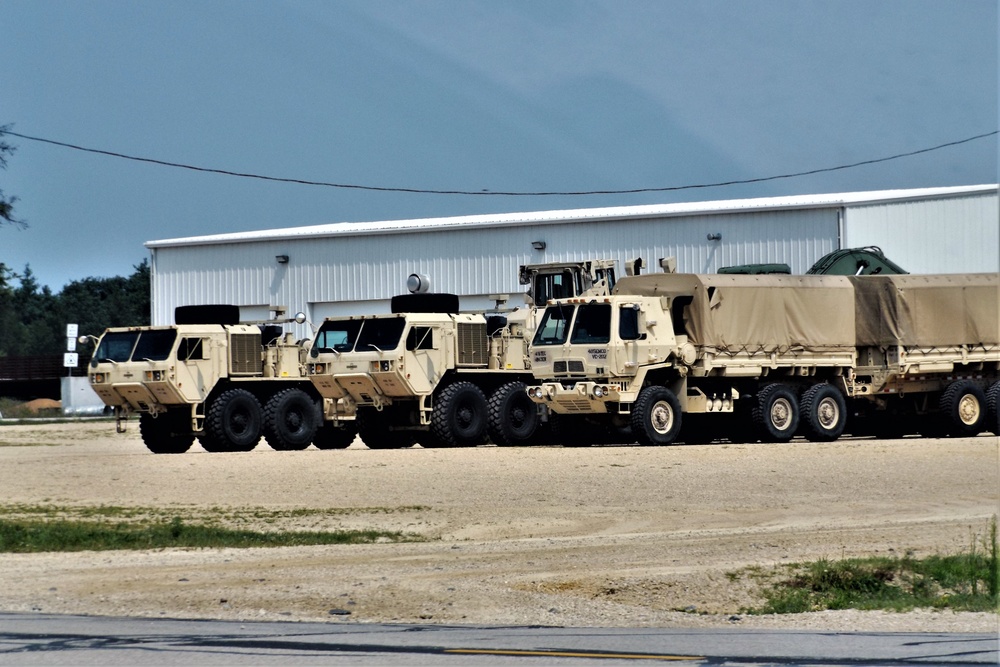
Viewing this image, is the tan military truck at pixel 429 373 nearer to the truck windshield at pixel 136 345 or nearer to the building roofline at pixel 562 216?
the truck windshield at pixel 136 345

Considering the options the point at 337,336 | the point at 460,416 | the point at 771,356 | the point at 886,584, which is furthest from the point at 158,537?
the point at 771,356

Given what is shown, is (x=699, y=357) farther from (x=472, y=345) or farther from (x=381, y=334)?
(x=381, y=334)

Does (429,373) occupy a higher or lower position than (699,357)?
lower

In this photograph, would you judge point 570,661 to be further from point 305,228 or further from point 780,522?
point 305,228

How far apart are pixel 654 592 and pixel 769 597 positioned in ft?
2.99

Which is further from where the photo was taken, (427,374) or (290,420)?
(290,420)

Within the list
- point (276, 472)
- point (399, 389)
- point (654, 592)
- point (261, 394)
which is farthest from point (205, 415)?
point (654, 592)

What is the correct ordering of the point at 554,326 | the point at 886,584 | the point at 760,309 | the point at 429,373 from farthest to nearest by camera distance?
the point at 429,373 → the point at 760,309 → the point at 554,326 → the point at 886,584

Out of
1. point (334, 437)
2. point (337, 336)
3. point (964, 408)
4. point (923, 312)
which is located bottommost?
point (334, 437)

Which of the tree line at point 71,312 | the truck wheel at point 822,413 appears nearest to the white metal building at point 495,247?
the truck wheel at point 822,413

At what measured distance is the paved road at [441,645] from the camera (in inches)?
360

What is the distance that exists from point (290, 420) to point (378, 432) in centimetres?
179

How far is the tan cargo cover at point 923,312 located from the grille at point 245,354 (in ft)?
39.5

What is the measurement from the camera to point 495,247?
51562mm
